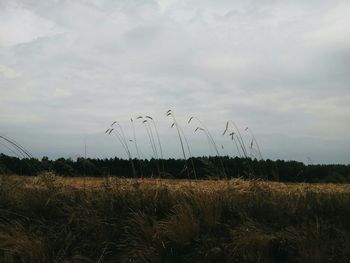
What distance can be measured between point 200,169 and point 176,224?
295 centimetres

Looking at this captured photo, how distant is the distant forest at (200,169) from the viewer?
9.61 metres

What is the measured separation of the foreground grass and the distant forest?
57 centimetres

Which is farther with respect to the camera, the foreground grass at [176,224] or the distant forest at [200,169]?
the distant forest at [200,169]

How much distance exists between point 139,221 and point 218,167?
9.32ft

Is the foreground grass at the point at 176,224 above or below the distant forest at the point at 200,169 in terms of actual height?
below

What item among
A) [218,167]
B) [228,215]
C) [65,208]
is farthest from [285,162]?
[65,208]

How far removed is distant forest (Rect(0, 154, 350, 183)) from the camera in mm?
9609

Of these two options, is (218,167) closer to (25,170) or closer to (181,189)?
(181,189)

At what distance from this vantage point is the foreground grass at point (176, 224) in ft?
21.9

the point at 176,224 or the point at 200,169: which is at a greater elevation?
the point at 200,169

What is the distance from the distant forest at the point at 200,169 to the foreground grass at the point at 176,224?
57 cm

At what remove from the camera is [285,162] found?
12516 mm

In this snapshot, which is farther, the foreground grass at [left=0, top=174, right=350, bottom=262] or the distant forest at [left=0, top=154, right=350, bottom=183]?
the distant forest at [left=0, top=154, right=350, bottom=183]

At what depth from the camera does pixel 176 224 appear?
7.25 metres
